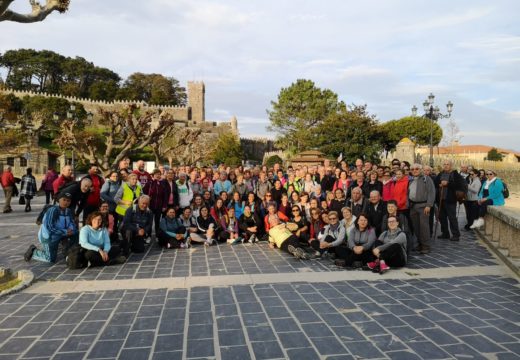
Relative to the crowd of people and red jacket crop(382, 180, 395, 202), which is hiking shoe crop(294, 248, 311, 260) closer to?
the crowd of people

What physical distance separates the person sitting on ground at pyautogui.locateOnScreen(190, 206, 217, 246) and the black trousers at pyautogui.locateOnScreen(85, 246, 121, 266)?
6.79 feet

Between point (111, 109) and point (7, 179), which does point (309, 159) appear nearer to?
point (7, 179)

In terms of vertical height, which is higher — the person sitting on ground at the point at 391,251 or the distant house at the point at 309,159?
the distant house at the point at 309,159

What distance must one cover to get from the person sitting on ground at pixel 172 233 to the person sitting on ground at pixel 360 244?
3735mm

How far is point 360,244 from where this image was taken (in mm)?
7051

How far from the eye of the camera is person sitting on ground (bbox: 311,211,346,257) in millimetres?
7473

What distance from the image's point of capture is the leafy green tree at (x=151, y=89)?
2991 inches

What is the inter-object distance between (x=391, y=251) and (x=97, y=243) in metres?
5.52

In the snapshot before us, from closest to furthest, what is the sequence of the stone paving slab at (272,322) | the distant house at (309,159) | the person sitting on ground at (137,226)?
1. the stone paving slab at (272,322)
2. the person sitting on ground at (137,226)
3. the distant house at (309,159)

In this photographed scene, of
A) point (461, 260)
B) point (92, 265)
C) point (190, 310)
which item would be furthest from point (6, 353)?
point (461, 260)

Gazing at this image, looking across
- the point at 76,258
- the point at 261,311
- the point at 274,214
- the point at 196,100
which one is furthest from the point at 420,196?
the point at 196,100

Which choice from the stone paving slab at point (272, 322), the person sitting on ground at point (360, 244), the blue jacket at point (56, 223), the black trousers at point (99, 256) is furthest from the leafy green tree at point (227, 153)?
the stone paving slab at point (272, 322)

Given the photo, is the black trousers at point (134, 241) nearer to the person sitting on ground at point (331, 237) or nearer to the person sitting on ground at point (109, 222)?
the person sitting on ground at point (109, 222)

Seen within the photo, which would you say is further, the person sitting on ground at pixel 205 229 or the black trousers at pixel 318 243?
the person sitting on ground at pixel 205 229
